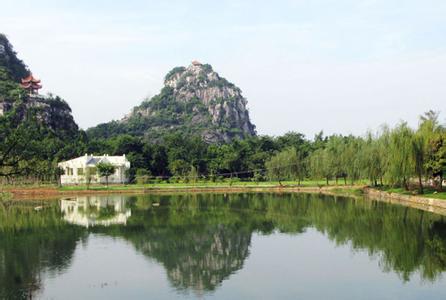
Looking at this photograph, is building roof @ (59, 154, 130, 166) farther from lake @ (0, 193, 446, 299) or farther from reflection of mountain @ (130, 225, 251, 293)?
reflection of mountain @ (130, 225, 251, 293)

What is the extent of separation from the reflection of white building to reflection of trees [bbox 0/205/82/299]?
4.34ft

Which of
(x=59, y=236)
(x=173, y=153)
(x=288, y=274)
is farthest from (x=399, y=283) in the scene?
(x=173, y=153)

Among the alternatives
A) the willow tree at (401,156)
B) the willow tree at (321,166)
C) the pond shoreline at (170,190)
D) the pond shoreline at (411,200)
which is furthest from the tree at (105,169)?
the willow tree at (401,156)

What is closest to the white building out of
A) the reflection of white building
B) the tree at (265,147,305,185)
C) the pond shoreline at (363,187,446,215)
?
the reflection of white building

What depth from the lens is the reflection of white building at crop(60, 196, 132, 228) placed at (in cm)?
3400

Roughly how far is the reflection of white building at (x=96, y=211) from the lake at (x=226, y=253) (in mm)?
135

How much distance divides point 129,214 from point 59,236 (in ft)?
33.2

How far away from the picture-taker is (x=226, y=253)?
75.2ft

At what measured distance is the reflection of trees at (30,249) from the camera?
677 inches

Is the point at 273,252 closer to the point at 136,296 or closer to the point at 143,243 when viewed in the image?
the point at 143,243

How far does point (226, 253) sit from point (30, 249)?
905cm

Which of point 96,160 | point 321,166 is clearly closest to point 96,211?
point 321,166

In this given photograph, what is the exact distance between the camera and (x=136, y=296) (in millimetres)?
16000

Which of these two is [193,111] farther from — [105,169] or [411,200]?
[411,200]
